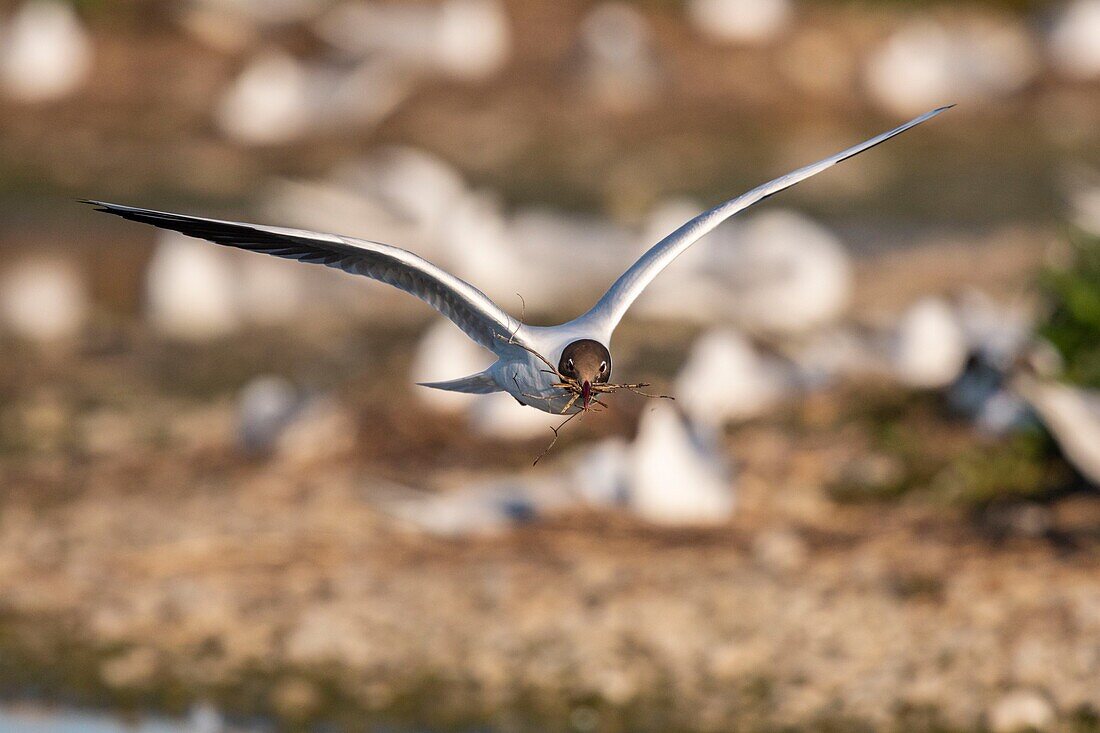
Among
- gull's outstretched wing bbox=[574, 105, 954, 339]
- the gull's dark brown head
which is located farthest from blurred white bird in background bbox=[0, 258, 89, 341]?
the gull's dark brown head

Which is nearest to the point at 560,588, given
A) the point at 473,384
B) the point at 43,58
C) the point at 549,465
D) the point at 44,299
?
the point at 549,465

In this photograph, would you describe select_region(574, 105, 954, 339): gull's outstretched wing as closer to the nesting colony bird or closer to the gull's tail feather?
the nesting colony bird

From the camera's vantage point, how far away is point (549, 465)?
7129 millimetres

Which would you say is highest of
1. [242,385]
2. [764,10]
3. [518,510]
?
[764,10]

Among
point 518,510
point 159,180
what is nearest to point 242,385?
point 518,510

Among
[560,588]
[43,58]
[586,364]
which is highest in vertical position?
[43,58]

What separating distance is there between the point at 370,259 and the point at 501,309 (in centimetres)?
29

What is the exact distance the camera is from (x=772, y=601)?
575 centimetres

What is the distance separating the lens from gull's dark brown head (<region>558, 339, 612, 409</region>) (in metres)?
3.38

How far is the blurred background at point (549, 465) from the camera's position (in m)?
5.34

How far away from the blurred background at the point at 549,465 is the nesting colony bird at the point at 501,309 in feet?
5.55

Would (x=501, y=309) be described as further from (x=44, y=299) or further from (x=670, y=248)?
(x=44, y=299)

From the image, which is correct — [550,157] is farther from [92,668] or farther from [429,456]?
[92,668]

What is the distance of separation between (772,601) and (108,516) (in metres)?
2.49
